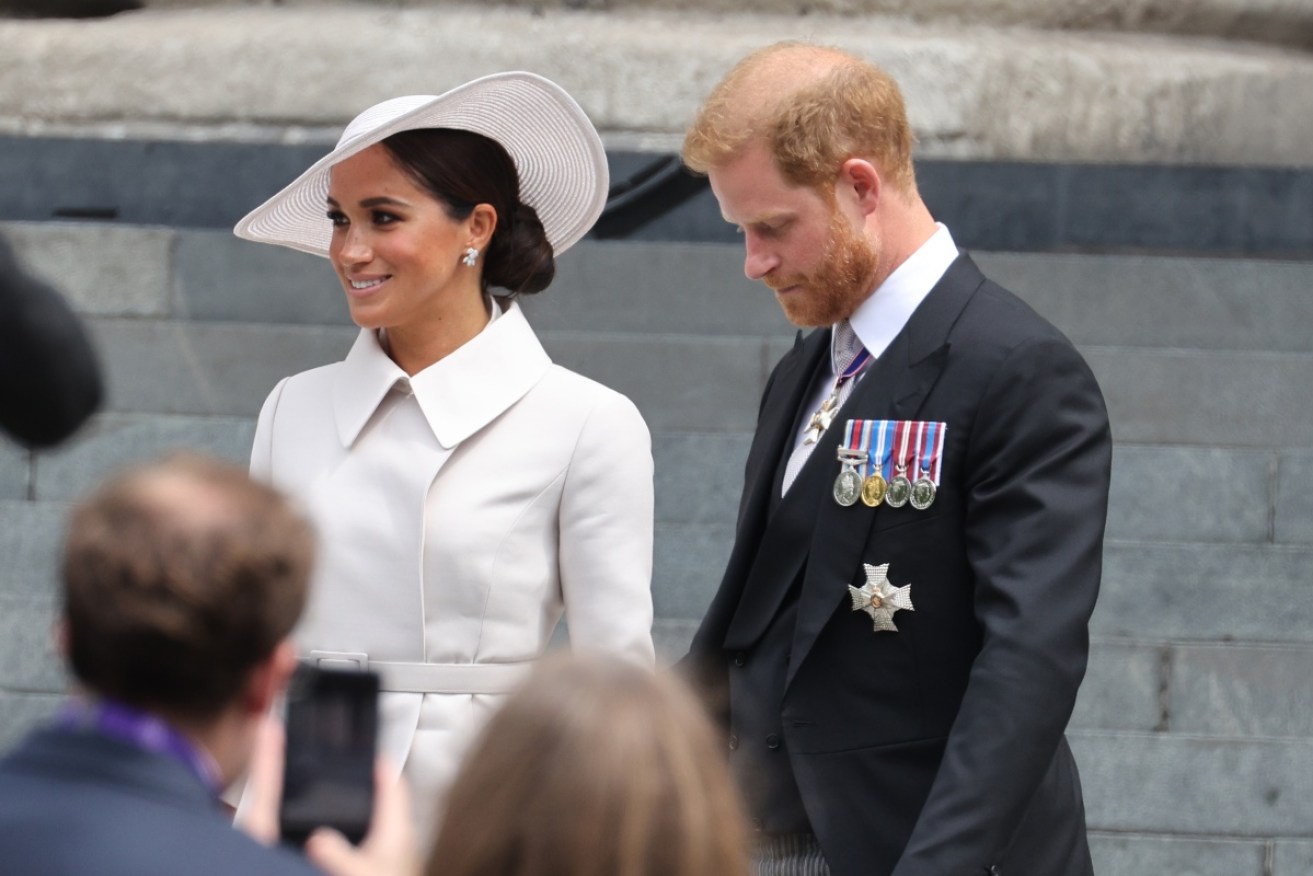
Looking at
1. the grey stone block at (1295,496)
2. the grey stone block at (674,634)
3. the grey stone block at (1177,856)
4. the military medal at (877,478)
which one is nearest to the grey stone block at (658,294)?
the grey stone block at (674,634)

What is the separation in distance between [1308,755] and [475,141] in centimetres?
266

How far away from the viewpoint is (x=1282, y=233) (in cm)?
481

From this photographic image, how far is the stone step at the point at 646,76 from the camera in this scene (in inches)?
192

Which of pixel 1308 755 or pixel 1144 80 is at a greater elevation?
pixel 1144 80

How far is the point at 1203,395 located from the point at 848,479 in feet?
7.32

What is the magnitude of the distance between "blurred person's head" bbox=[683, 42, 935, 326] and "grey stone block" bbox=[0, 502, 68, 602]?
2.63 meters

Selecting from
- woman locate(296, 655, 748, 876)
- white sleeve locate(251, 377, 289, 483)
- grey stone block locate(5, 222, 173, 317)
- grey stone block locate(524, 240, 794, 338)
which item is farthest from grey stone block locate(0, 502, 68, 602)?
woman locate(296, 655, 748, 876)

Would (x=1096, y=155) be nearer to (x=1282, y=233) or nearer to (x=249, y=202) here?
(x=1282, y=233)

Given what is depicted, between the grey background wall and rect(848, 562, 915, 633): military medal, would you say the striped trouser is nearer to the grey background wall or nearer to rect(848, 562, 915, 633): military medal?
rect(848, 562, 915, 633): military medal

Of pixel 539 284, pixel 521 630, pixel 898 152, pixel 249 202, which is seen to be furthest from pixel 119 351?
pixel 898 152

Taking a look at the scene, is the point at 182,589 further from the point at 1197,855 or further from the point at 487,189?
the point at 1197,855

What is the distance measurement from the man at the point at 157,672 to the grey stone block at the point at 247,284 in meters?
3.23

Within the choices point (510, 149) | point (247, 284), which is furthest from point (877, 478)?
point (247, 284)

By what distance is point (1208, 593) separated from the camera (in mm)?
4598
